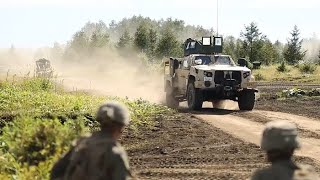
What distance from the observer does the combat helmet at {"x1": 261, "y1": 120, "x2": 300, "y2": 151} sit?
12.2 ft

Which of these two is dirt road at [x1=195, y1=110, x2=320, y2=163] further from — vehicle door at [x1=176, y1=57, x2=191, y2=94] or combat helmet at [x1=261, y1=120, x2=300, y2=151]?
combat helmet at [x1=261, y1=120, x2=300, y2=151]

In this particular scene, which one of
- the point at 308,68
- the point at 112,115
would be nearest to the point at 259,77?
the point at 308,68

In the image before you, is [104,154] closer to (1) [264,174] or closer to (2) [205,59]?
(1) [264,174]

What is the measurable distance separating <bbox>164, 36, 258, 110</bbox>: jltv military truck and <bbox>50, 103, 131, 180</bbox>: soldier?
14.4 meters

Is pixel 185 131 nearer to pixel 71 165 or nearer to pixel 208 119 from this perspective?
pixel 208 119

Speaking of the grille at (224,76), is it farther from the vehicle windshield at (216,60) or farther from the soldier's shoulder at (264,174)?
the soldier's shoulder at (264,174)

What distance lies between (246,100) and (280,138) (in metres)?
15.8

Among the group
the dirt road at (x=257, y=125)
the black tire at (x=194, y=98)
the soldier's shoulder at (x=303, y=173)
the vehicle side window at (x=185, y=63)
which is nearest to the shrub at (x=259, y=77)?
the vehicle side window at (x=185, y=63)

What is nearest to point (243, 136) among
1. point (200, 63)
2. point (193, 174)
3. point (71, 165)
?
point (193, 174)

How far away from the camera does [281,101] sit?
76.5ft

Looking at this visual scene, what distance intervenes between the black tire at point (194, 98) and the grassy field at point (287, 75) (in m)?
21.6

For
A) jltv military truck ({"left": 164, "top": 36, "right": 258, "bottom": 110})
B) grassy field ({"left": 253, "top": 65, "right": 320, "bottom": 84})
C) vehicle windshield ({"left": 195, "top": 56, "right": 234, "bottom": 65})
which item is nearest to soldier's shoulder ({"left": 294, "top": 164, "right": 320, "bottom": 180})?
jltv military truck ({"left": 164, "top": 36, "right": 258, "bottom": 110})

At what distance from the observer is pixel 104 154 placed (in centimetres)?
416

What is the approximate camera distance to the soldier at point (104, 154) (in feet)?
13.6
